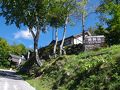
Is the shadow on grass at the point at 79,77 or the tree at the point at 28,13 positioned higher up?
the tree at the point at 28,13

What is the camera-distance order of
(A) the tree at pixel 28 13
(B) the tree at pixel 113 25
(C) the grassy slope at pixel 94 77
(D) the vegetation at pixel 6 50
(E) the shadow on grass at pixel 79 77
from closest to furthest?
(C) the grassy slope at pixel 94 77, (E) the shadow on grass at pixel 79 77, (B) the tree at pixel 113 25, (A) the tree at pixel 28 13, (D) the vegetation at pixel 6 50

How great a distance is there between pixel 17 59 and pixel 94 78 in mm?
101785

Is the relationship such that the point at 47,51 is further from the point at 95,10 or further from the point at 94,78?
the point at 94,78

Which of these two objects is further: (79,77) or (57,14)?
(57,14)

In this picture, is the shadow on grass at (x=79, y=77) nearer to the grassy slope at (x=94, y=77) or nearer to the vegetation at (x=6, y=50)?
the grassy slope at (x=94, y=77)

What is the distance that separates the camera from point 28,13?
196ft

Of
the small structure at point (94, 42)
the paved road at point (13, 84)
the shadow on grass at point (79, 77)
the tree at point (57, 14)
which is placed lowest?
the paved road at point (13, 84)

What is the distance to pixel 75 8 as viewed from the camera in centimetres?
6588

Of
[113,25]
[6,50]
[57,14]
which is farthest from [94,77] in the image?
[6,50]

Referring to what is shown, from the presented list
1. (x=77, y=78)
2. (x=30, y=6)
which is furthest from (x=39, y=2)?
(x=77, y=78)

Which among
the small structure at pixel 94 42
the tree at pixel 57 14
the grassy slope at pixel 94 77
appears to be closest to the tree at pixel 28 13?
the tree at pixel 57 14

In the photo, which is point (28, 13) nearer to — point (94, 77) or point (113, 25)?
point (113, 25)

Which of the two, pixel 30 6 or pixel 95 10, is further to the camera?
pixel 95 10

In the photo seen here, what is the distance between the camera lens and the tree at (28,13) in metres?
59.6
